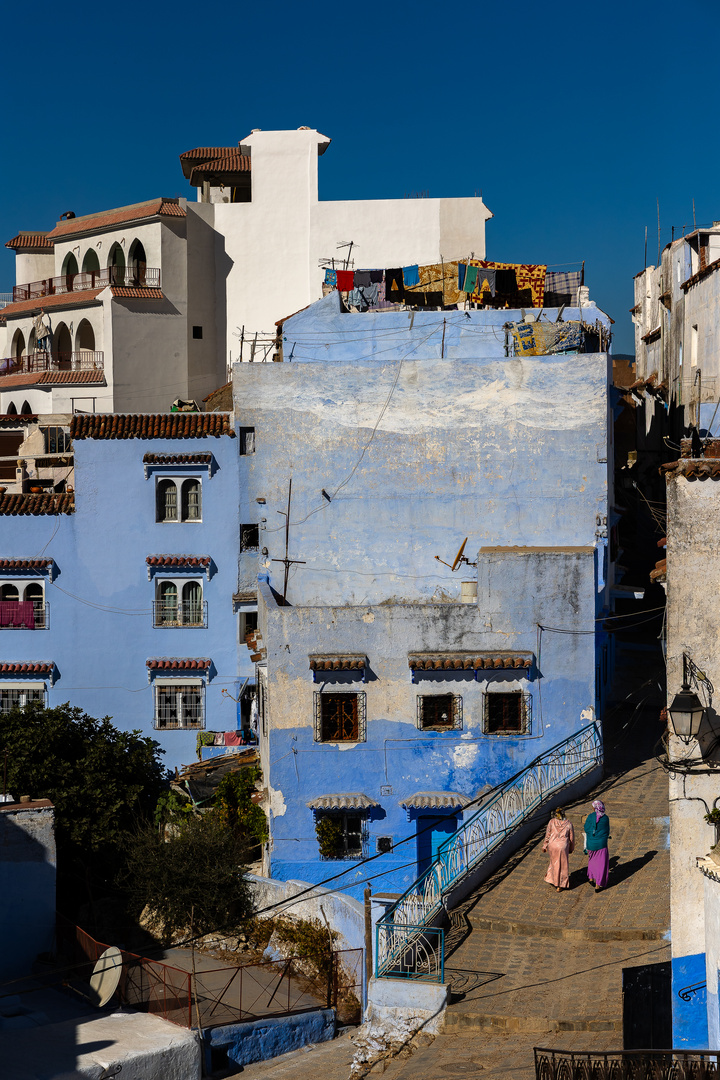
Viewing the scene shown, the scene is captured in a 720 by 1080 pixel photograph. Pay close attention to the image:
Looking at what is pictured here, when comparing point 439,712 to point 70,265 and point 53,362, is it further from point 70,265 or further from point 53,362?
point 70,265

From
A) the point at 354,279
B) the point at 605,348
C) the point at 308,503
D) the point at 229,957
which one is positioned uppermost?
the point at 354,279

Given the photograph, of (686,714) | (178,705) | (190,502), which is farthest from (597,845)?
(190,502)

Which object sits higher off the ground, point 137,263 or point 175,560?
point 137,263

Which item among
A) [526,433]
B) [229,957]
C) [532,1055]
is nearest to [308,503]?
[526,433]

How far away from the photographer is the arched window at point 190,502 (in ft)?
104

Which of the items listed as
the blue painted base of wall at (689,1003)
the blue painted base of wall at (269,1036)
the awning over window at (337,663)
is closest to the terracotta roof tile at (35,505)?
the awning over window at (337,663)

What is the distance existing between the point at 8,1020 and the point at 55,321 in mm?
30051

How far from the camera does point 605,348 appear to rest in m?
32.5

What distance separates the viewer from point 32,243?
48.6 metres

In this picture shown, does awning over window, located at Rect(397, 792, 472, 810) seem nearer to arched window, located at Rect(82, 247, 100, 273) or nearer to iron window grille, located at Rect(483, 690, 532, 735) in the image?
iron window grille, located at Rect(483, 690, 532, 735)

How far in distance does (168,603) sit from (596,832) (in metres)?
16.0

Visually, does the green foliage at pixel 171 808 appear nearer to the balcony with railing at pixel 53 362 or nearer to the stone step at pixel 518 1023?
the stone step at pixel 518 1023

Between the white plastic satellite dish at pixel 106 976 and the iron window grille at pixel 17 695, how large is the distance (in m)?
11.9

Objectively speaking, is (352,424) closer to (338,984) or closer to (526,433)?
(526,433)
